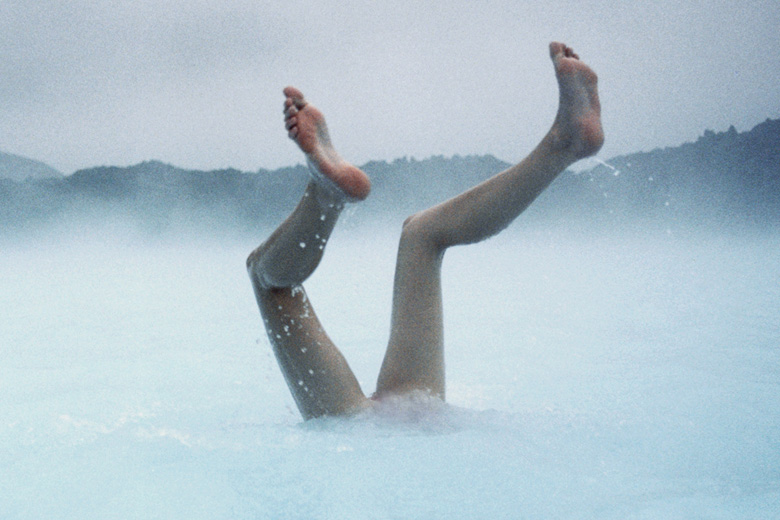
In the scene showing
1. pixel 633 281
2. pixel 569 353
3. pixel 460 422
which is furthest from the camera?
pixel 633 281

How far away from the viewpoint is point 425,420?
3.68 feet

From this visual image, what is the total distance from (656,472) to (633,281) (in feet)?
17.8

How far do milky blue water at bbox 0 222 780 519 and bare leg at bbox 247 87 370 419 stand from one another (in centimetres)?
7

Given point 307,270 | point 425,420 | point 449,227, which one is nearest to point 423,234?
point 449,227

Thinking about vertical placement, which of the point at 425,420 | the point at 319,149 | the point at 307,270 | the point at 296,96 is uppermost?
the point at 296,96

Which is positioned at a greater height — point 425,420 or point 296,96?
point 296,96

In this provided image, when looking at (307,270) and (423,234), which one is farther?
(423,234)

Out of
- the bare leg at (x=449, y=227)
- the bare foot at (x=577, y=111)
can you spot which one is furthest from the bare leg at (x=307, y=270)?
the bare foot at (x=577, y=111)

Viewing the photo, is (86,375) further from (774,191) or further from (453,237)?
(774,191)

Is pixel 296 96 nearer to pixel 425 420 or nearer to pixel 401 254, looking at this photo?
pixel 401 254

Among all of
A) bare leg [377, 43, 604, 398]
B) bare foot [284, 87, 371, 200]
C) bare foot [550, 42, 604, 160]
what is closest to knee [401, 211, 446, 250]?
bare leg [377, 43, 604, 398]

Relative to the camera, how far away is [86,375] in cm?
235

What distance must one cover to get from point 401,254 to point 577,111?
0.47 m

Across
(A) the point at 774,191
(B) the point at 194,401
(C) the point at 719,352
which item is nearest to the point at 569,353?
(C) the point at 719,352
